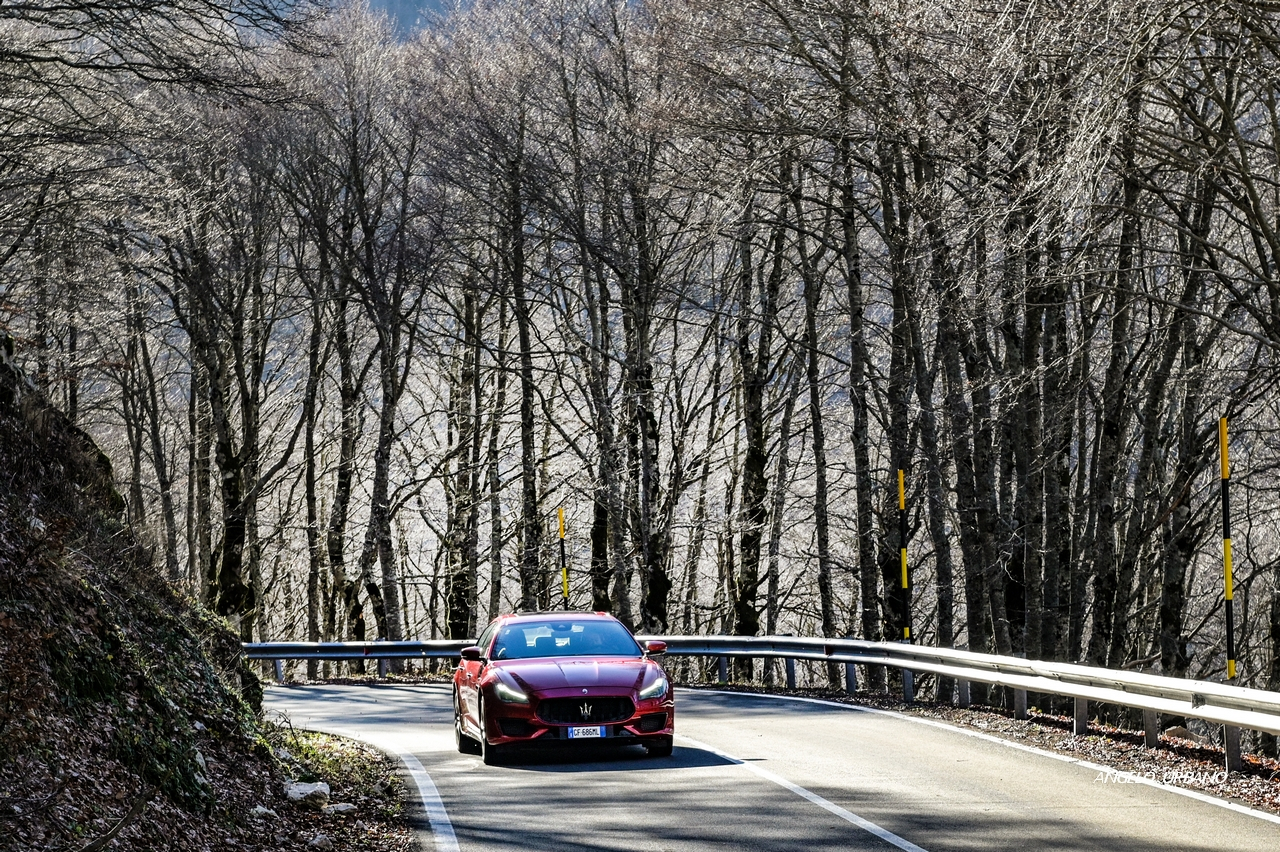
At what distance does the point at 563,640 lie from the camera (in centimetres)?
1452

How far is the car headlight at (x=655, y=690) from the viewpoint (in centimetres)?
1302

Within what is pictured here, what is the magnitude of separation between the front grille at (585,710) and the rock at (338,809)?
9.07 ft

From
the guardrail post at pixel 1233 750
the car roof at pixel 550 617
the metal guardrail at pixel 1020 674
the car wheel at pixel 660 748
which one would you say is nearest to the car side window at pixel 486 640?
the car roof at pixel 550 617

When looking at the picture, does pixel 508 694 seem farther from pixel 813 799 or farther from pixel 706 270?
pixel 706 270

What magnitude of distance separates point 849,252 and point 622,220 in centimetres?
567

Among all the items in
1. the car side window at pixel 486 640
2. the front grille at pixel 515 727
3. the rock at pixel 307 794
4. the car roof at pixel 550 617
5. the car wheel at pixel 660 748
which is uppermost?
the car roof at pixel 550 617

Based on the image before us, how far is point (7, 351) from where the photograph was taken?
1345cm

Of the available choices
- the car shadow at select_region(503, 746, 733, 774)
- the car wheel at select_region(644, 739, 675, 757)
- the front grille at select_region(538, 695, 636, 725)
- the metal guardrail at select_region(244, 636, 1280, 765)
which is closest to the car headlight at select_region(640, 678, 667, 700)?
the front grille at select_region(538, 695, 636, 725)

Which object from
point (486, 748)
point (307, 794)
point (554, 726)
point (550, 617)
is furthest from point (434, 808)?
point (550, 617)

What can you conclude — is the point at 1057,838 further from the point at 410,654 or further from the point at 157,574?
the point at 410,654

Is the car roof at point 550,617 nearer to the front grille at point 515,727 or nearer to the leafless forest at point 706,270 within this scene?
the front grille at point 515,727

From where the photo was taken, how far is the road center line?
852cm

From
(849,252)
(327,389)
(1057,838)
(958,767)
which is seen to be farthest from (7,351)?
(327,389)

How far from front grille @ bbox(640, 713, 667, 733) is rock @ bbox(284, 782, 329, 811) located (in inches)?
125
